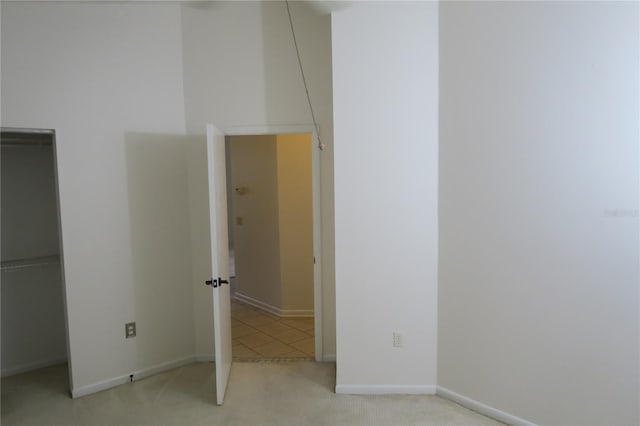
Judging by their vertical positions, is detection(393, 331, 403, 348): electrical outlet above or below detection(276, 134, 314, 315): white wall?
below

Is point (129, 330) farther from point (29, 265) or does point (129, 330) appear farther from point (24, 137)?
point (24, 137)

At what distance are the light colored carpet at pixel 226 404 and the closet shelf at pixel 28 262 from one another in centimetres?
93

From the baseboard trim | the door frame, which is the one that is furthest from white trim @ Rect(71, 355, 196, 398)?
the door frame

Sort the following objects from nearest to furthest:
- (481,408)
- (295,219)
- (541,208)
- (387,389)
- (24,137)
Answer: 1. (541,208)
2. (481,408)
3. (387,389)
4. (24,137)
5. (295,219)

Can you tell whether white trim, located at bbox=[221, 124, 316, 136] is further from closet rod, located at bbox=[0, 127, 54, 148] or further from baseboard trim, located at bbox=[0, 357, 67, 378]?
baseboard trim, located at bbox=[0, 357, 67, 378]

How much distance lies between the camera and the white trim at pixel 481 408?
8.74 ft

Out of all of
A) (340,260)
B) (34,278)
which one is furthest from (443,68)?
(34,278)

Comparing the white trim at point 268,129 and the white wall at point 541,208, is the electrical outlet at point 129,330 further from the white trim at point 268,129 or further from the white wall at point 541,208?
the white wall at point 541,208

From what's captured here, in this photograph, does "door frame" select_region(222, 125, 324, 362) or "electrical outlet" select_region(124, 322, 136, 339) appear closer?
"electrical outlet" select_region(124, 322, 136, 339)

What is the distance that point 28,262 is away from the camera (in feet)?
11.9

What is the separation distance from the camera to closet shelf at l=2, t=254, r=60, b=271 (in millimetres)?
3537

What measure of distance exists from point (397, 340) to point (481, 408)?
27.4 inches

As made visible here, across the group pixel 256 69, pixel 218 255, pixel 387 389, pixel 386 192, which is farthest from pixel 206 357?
pixel 256 69

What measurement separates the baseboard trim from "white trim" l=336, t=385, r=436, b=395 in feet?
8.64
